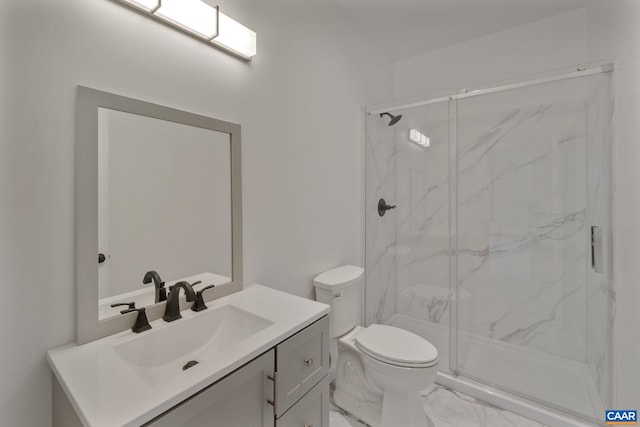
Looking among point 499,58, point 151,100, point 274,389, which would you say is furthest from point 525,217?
point 151,100

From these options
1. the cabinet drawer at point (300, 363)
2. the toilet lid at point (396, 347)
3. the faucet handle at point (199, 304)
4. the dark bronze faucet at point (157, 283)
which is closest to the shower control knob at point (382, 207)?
the toilet lid at point (396, 347)

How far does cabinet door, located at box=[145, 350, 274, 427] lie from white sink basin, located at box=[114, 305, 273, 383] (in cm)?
14

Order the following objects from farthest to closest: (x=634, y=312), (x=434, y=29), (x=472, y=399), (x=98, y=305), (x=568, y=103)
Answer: (x=434, y=29)
(x=568, y=103)
(x=472, y=399)
(x=634, y=312)
(x=98, y=305)

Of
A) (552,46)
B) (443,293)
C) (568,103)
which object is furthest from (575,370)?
(552,46)

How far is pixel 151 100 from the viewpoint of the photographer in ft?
3.58

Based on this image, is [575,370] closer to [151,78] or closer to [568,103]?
[568,103]

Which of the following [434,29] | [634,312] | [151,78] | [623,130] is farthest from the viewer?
[434,29]

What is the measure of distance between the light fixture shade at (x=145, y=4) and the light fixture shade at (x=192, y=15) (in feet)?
0.06

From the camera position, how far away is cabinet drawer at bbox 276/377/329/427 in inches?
40.3

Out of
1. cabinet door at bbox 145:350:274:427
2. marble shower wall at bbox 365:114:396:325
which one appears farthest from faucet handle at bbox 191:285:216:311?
marble shower wall at bbox 365:114:396:325

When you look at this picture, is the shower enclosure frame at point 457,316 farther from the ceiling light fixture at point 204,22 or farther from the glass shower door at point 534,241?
the ceiling light fixture at point 204,22

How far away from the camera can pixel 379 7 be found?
2062mm

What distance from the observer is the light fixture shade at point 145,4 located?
1013 millimetres

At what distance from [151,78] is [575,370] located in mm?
3003
